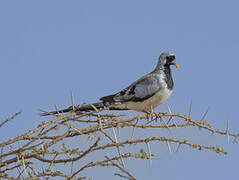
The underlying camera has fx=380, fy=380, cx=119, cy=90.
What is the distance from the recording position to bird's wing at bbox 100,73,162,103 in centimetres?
641

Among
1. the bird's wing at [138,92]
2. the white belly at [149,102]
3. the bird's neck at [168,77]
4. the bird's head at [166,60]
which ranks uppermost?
the bird's head at [166,60]

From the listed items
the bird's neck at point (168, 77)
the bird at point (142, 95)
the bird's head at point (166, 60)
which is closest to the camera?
the bird at point (142, 95)

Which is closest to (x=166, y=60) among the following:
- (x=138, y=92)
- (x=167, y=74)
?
(x=167, y=74)

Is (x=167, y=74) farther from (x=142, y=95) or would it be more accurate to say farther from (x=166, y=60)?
(x=142, y=95)

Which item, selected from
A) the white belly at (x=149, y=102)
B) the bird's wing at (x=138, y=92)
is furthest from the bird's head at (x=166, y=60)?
the white belly at (x=149, y=102)

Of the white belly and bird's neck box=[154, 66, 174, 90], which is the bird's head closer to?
bird's neck box=[154, 66, 174, 90]

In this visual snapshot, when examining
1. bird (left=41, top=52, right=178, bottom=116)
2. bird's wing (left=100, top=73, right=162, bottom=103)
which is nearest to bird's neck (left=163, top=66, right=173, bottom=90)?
bird (left=41, top=52, right=178, bottom=116)

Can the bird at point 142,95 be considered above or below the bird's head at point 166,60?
below

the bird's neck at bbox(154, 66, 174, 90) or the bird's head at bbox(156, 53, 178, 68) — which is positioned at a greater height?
the bird's head at bbox(156, 53, 178, 68)

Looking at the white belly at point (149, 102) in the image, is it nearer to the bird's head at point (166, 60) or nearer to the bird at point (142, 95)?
the bird at point (142, 95)

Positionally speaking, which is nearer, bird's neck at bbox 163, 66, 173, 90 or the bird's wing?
the bird's wing

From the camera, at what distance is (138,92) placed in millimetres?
6484

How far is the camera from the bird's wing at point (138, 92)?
21.0ft

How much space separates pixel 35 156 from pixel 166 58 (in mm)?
4264
